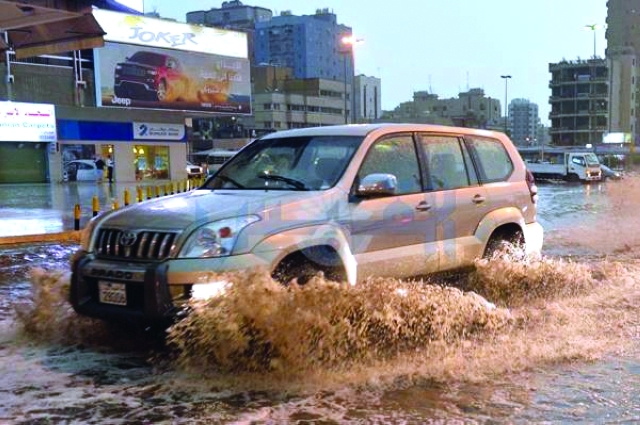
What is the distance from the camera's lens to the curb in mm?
12508

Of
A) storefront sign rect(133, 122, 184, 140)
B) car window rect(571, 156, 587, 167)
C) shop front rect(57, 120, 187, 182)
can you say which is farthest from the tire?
storefront sign rect(133, 122, 184, 140)

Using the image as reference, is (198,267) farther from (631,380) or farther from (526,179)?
(526,179)

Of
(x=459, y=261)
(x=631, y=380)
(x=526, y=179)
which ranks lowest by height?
(x=631, y=380)

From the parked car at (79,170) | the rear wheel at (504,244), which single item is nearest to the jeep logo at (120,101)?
the parked car at (79,170)

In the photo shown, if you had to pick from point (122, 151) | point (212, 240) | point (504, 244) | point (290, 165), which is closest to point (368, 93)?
point (122, 151)

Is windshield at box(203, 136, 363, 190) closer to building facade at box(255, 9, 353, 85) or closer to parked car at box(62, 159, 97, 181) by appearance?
parked car at box(62, 159, 97, 181)

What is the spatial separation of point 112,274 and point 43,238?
895 centimetres

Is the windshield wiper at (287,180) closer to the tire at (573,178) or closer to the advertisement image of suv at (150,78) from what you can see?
the advertisement image of suv at (150,78)

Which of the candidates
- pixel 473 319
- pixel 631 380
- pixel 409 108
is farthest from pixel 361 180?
pixel 409 108

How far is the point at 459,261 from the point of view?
20.6ft

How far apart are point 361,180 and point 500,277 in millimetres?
2004

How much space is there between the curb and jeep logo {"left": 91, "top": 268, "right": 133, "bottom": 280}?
8.53 metres

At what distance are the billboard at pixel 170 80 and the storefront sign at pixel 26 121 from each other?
9.54 ft

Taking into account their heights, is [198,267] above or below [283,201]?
below
